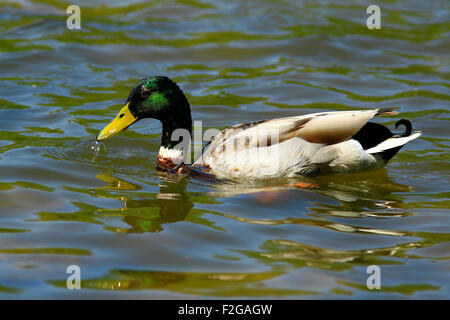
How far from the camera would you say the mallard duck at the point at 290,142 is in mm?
6863

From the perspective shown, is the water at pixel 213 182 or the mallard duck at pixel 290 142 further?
the mallard duck at pixel 290 142

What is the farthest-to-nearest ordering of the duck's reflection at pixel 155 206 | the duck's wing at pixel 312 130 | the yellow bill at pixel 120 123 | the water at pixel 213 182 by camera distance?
the yellow bill at pixel 120 123 → the duck's wing at pixel 312 130 → the duck's reflection at pixel 155 206 → the water at pixel 213 182

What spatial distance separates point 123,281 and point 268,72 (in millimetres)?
6671

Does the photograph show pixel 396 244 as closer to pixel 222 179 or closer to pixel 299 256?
pixel 299 256

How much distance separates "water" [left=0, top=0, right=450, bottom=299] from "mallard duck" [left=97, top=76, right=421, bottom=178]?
193 mm

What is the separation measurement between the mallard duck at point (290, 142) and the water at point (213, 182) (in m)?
0.19

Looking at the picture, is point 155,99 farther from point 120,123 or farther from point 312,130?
point 312,130

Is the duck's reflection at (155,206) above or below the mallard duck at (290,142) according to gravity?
below

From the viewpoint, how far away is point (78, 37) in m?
12.2

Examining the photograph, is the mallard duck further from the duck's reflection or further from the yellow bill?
the duck's reflection

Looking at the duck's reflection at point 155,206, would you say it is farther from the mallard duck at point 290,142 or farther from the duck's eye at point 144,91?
the duck's eye at point 144,91

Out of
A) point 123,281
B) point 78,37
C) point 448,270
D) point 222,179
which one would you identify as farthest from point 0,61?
point 448,270

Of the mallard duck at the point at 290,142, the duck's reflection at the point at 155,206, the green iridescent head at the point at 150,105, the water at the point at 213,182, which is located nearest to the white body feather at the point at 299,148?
the mallard duck at the point at 290,142

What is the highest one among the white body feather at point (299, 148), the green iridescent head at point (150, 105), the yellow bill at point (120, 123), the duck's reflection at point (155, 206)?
the green iridescent head at point (150, 105)
